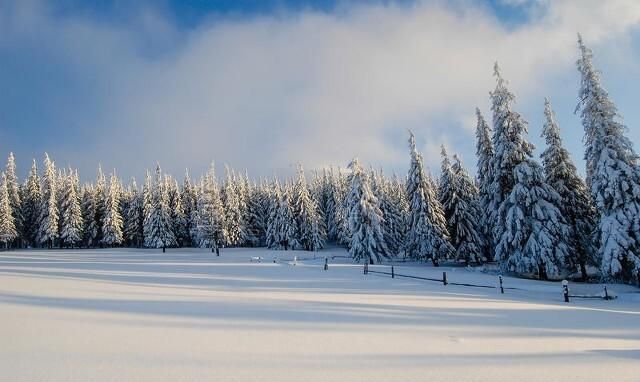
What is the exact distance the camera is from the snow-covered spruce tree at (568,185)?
35.9m

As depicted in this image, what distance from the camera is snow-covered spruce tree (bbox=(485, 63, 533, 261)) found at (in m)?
34.5

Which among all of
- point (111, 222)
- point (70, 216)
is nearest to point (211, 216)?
point (111, 222)

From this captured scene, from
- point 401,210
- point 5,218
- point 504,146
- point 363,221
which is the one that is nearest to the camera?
point 504,146

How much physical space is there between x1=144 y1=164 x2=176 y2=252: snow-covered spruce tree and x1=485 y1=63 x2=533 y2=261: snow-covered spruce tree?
59.1 meters

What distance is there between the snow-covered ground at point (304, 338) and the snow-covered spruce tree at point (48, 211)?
65.7 metres

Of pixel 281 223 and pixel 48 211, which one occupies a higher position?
pixel 48 211

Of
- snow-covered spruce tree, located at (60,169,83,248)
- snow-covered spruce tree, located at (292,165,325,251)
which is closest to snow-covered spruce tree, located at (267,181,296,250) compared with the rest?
snow-covered spruce tree, located at (292,165,325,251)

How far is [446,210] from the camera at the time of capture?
159 ft

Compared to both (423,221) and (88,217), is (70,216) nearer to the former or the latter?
(88,217)

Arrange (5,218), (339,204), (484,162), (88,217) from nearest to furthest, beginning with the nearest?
1. (484,162)
2. (5,218)
3. (88,217)
4. (339,204)

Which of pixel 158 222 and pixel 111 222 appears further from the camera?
pixel 111 222

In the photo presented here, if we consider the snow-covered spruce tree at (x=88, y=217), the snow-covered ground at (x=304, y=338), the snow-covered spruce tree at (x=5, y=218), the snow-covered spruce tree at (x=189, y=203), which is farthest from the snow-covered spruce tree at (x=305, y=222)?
the snow-covered ground at (x=304, y=338)

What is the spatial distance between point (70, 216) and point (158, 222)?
1711cm

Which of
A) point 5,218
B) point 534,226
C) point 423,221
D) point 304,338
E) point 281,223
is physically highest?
point 5,218
